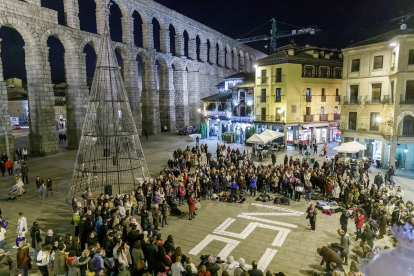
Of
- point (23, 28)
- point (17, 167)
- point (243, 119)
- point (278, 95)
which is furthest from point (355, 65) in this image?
point (23, 28)

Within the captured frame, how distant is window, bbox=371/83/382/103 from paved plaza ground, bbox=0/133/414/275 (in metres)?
9.87

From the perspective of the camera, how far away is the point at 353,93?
30000 mm

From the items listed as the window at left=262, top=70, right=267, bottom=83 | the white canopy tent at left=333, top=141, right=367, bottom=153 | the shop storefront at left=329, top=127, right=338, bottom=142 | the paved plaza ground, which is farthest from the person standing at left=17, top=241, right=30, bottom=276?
the shop storefront at left=329, top=127, right=338, bottom=142

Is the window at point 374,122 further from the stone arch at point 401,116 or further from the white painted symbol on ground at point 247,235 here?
the white painted symbol on ground at point 247,235

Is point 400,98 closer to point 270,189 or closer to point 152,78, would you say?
point 270,189

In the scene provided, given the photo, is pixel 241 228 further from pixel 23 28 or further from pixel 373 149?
pixel 23 28

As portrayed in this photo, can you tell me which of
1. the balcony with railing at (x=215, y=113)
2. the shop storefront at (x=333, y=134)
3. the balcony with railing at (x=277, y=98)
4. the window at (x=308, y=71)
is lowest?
the shop storefront at (x=333, y=134)

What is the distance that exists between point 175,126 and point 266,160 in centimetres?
2785

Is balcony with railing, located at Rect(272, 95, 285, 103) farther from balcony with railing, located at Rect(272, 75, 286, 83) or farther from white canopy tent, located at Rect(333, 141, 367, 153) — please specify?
white canopy tent, located at Rect(333, 141, 367, 153)

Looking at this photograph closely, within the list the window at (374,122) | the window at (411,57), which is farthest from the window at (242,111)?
the window at (411,57)

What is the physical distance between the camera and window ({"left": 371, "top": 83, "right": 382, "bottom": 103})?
2749 cm

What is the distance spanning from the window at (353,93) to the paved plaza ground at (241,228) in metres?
11.4

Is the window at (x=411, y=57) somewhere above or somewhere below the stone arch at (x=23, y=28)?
below

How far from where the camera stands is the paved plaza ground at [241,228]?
11617 millimetres
